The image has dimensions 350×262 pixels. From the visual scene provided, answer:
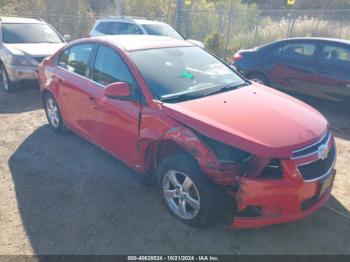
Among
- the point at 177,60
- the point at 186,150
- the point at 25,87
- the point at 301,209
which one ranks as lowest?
the point at 25,87

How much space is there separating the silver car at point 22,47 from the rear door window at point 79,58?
3095 millimetres

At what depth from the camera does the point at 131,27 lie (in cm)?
989

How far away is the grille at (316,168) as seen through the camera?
111 inches

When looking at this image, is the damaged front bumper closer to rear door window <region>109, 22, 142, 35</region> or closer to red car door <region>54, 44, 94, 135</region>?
red car door <region>54, 44, 94, 135</region>

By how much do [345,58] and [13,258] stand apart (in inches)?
259

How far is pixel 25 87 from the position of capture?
27.3 feet

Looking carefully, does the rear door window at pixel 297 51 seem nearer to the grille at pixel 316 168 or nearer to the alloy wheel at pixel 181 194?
the grille at pixel 316 168

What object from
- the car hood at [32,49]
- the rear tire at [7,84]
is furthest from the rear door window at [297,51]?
the rear tire at [7,84]

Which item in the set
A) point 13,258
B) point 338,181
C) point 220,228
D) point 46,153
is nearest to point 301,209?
point 220,228

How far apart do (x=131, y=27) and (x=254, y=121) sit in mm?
7733

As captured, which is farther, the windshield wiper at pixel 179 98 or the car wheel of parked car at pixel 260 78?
the car wheel of parked car at pixel 260 78

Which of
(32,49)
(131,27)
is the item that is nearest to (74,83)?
(32,49)

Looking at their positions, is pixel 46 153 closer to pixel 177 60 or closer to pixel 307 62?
pixel 177 60

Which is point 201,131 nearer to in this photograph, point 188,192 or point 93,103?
point 188,192
